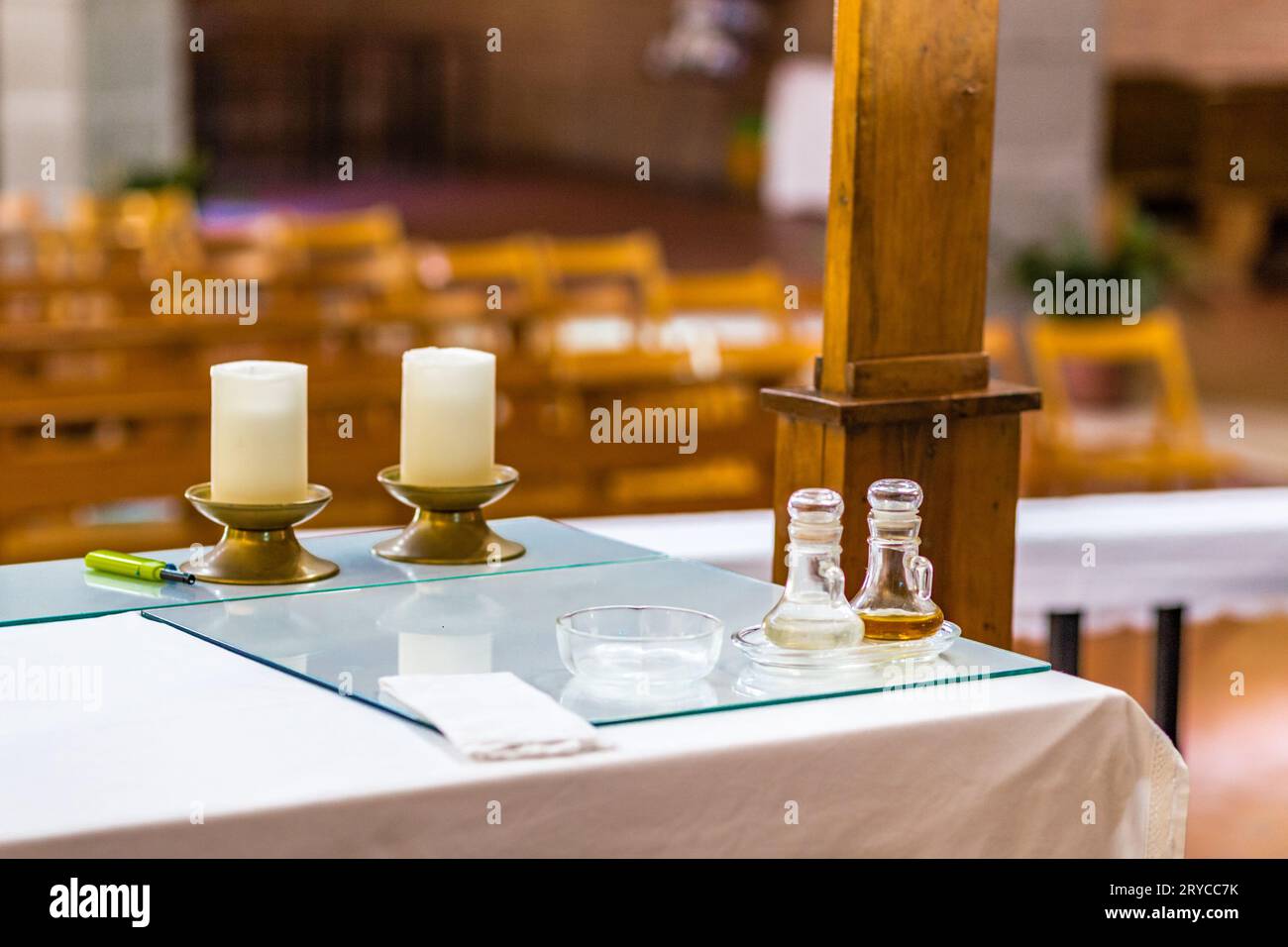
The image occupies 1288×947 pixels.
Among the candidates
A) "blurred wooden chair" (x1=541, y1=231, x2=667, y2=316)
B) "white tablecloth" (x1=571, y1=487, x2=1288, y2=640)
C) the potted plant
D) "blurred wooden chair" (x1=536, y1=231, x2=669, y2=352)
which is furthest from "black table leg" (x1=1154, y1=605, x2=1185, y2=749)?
the potted plant

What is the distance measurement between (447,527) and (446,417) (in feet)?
0.44

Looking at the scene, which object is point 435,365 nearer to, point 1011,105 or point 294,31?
point 1011,105

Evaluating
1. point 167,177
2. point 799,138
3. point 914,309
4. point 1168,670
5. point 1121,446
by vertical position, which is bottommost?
point 1121,446

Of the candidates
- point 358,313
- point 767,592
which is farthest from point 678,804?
point 358,313

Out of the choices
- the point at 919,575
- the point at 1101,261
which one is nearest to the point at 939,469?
the point at 919,575

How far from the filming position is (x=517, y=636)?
1803mm

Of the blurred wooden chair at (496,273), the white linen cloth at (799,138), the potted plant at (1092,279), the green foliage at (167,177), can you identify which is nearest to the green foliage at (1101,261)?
the potted plant at (1092,279)

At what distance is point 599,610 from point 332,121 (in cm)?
1767

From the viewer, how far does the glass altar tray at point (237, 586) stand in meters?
1.90

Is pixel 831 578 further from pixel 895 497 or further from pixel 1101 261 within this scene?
pixel 1101 261

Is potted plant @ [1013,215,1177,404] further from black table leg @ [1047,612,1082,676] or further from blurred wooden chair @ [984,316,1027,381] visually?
black table leg @ [1047,612,1082,676]

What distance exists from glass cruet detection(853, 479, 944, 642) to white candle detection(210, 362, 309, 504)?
0.65 m

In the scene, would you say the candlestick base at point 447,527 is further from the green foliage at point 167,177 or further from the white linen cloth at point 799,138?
the white linen cloth at point 799,138

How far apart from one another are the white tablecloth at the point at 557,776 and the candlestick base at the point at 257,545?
20 cm
